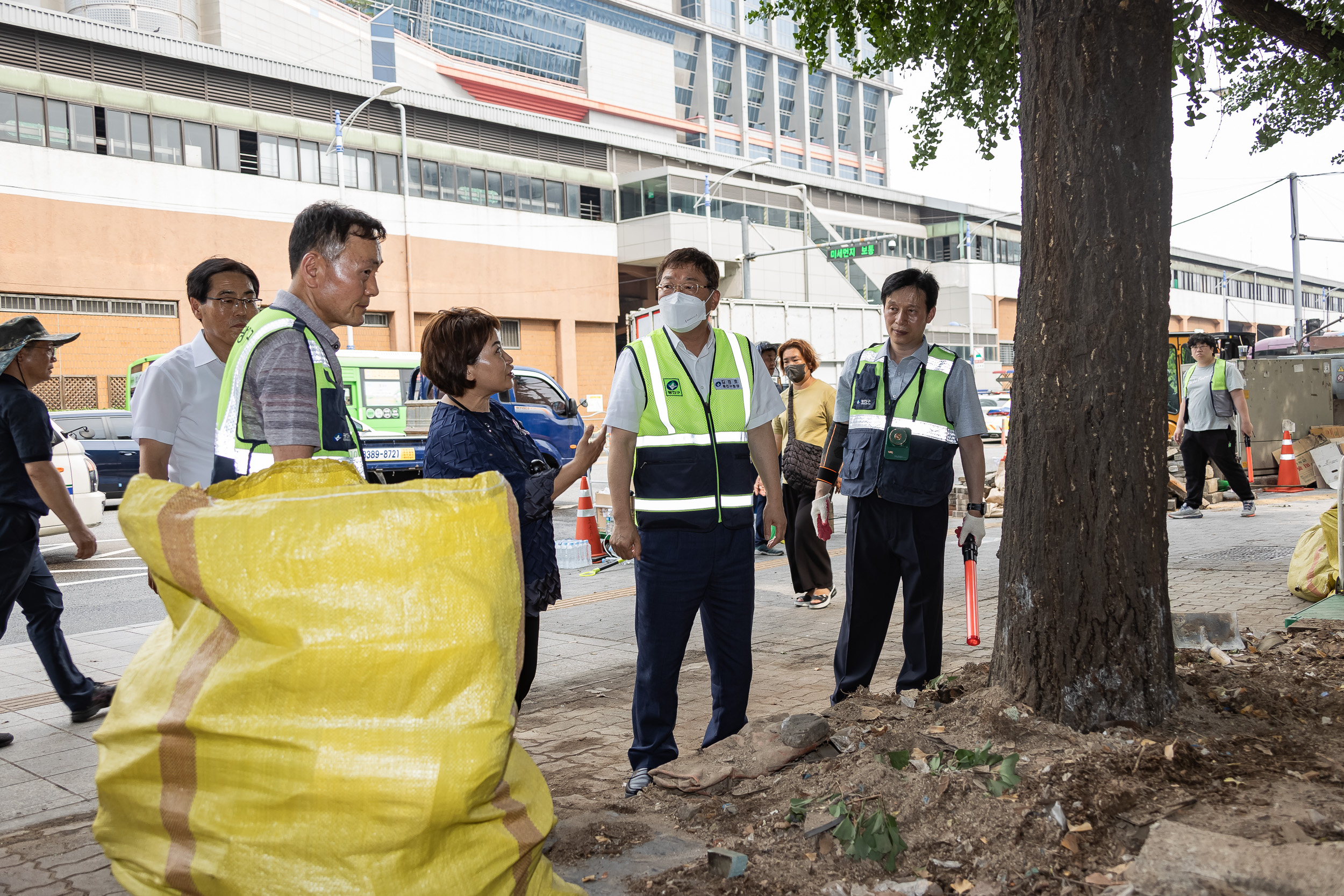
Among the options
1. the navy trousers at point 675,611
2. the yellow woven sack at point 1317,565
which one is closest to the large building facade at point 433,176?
the yellow woven sack at point 1317,565

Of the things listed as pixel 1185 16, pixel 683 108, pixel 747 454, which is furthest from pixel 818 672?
Result: pixel 683 108

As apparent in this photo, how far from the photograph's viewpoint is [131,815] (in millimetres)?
2324

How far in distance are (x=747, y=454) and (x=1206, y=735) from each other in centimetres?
181

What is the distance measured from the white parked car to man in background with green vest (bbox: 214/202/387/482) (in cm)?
942

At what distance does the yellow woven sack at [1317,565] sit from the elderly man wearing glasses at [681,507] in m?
4.40

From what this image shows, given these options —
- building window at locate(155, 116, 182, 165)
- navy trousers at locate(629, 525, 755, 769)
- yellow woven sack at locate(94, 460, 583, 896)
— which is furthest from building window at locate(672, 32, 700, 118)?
yellow woven sack at locate(94, 460, 583, 896)

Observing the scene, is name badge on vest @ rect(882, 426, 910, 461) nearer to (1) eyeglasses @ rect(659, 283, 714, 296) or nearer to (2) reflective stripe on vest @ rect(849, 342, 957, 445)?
(2) reflective stripe on vest @ rect(849, 342, 957, 445)

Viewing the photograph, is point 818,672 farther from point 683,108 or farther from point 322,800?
point 683,108

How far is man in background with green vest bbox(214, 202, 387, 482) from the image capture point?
274 cm

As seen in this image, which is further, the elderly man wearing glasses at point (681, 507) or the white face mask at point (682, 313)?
the white face mask at point (682, 313)

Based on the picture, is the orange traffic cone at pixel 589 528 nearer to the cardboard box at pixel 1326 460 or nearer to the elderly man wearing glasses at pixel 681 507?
the elderly man wearing glasses at pixel 681 507

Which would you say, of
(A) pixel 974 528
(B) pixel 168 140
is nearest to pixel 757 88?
(B) pixel 168 140

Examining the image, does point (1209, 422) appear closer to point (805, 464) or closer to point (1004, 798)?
point (805, 464)

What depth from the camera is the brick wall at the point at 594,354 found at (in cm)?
4397
